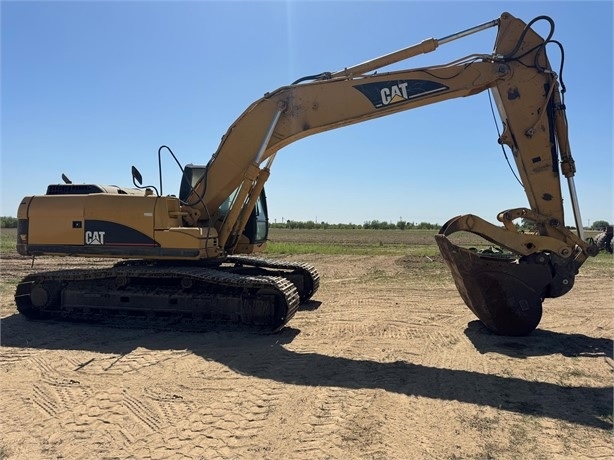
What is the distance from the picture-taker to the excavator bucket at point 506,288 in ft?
22.4

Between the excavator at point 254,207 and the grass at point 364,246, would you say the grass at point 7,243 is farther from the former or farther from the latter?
the excavator at point 254,207

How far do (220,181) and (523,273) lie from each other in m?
5.02

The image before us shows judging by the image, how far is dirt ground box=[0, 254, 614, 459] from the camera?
3836 millimetres

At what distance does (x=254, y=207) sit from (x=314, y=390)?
467 centimetres

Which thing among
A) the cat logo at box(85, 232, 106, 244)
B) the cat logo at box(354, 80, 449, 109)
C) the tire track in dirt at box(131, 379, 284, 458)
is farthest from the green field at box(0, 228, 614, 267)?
the cat logo at box(85, 232, 106, 244)

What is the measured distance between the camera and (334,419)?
4277 mm

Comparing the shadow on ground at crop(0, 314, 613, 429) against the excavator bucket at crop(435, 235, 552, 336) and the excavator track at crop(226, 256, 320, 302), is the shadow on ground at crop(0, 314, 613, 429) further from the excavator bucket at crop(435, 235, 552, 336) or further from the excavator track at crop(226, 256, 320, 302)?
the excavator track at crop(226, 256, 320, 302)

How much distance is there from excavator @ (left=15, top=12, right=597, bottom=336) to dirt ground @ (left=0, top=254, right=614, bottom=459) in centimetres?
52

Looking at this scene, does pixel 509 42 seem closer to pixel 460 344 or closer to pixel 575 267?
pixel 575 267

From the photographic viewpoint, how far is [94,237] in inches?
315

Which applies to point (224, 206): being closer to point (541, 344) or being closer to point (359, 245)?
point (541, 344)

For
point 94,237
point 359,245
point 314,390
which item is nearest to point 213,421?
point 314,390

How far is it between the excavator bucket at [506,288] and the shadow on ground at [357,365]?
271 mm

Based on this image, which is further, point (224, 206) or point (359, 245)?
point (359, 245)
